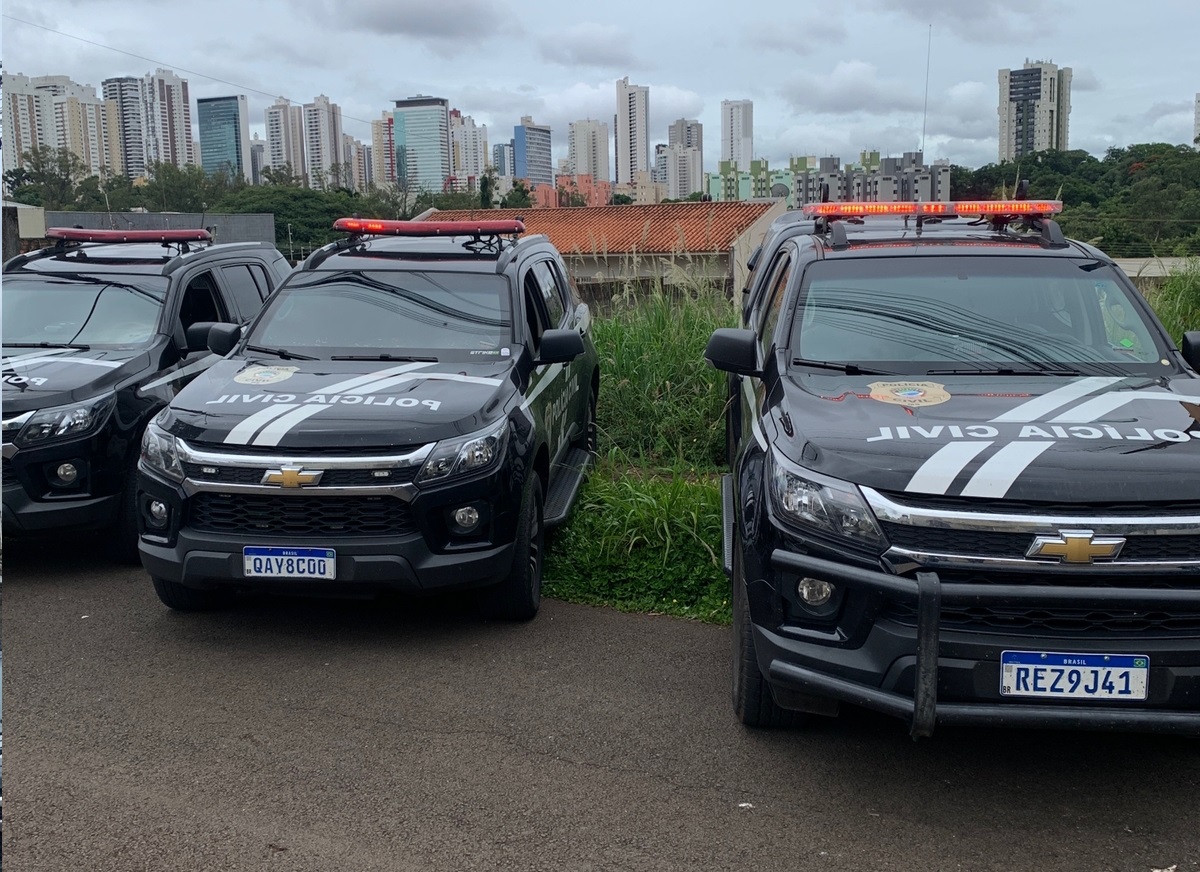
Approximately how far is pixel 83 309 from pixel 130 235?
135cm

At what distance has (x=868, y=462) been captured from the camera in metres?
3.56

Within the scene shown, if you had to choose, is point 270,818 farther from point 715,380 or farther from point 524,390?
point 715,380

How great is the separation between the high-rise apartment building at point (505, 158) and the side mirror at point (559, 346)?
59670mm

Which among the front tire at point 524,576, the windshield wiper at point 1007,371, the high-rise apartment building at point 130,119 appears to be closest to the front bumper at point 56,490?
the front tire at point 524,576

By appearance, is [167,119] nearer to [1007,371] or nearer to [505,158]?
[505,158]

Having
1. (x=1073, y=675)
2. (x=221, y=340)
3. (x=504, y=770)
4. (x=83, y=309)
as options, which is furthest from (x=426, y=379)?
(x=1073, y=675)

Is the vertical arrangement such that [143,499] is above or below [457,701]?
above

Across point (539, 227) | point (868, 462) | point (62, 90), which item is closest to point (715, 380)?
point (868, 462)

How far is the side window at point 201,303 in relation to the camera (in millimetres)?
7508

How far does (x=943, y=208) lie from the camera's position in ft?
19.8

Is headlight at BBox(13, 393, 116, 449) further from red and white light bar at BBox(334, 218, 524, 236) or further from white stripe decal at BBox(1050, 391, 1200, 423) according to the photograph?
white stripe decal at BBox(1050, 391, 1200, 423)

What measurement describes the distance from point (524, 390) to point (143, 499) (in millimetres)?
1896

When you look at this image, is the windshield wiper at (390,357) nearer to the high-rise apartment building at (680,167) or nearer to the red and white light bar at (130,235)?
the red and white light bar at (130,235)

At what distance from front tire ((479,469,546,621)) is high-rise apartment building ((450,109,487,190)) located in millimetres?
42399
